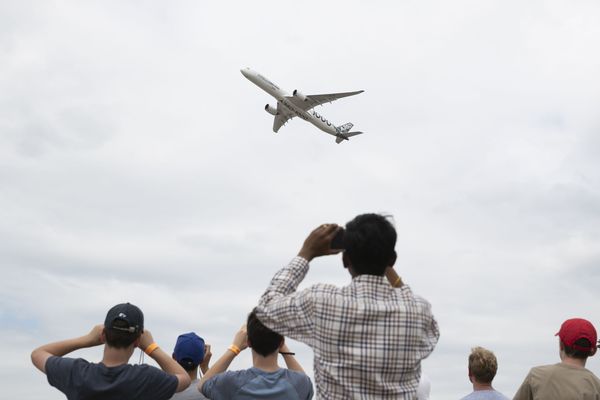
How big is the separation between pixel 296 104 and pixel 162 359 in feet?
158

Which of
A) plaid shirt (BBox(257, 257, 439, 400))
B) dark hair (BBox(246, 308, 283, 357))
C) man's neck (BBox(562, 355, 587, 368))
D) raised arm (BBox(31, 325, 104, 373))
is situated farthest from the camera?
man's neck (BBox(562, 355, 587, 368))

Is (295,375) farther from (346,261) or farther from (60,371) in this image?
(60,371)

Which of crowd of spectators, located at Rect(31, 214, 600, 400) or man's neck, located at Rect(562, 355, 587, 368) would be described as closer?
crowd of spectators, located at Rect(31, 214, 600, 400)

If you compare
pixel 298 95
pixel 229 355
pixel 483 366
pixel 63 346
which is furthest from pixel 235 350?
pixel 298 95

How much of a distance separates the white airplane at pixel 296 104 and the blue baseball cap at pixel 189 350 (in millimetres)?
45348

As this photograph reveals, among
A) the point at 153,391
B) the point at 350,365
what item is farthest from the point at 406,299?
the point at 153,391

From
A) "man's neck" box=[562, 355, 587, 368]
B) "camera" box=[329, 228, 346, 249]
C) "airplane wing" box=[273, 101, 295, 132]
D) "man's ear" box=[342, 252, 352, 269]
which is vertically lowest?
"man's neck" box=[562, 355, 587, 368]

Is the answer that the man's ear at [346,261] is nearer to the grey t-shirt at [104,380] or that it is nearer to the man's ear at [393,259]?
the man's ear at [393,259]

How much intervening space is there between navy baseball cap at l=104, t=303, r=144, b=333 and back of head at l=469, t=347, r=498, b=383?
4002 millimetres

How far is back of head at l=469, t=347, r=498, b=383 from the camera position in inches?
282

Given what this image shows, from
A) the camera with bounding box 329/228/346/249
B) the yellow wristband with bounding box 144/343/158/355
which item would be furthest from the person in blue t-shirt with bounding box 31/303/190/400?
the camera with bounding box 329/228/346/249

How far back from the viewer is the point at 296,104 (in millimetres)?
52562

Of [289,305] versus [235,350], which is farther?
[235,350]

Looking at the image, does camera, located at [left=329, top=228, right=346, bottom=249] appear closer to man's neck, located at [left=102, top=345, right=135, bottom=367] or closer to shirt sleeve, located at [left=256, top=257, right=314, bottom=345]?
shirt sleeve, located at [left=256, top=257, right=314, bottom=345]
